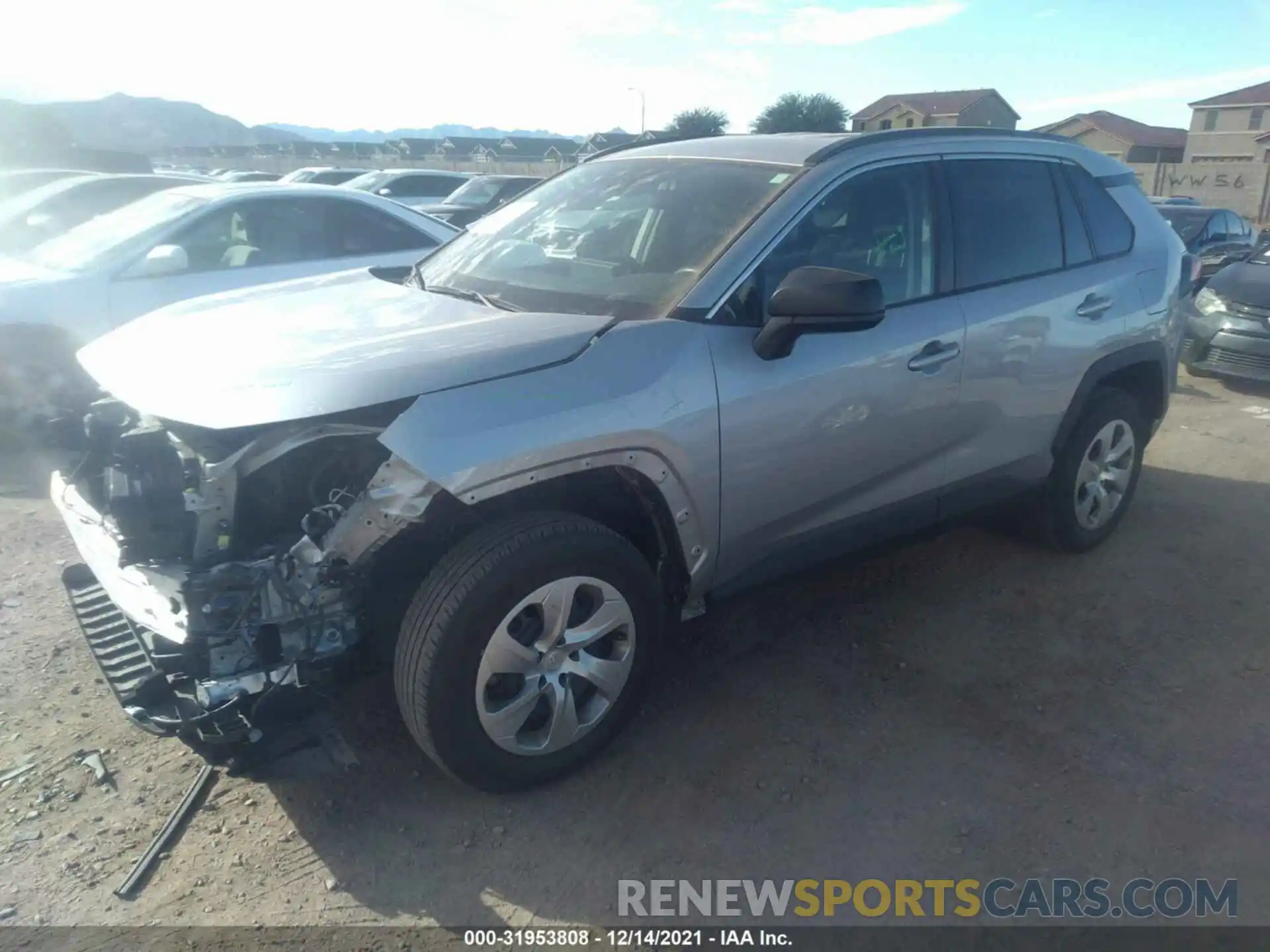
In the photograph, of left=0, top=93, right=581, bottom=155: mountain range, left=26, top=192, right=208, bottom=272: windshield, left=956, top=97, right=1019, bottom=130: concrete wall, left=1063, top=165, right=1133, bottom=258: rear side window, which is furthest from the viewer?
left=0, top=93, right=581, bottom=155: mountain range

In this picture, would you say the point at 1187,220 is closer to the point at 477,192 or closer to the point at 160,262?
the point at 477,192

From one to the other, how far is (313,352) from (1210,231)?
13.3 m

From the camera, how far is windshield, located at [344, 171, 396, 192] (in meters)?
16.4

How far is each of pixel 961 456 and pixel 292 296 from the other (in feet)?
8.58

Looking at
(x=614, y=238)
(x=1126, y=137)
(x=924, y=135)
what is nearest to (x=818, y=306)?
(x=614, y=238)

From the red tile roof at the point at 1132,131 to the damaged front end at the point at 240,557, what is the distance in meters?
49.4

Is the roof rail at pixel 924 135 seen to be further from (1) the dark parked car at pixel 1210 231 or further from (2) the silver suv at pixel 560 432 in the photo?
(1) the dark parked car at pixel 1210 231

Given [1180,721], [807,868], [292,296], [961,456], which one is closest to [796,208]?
[961,456]

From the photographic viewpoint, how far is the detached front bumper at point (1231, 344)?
25.4 ft

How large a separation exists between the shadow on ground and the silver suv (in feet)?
0.88

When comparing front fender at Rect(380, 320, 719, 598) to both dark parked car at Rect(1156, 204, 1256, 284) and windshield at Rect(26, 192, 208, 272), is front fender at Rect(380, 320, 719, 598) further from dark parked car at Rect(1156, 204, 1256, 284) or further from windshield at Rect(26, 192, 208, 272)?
dark parked car at Rect(1156, 204, 1256, 284)

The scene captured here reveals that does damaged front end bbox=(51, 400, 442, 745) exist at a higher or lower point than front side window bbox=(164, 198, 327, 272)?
lower

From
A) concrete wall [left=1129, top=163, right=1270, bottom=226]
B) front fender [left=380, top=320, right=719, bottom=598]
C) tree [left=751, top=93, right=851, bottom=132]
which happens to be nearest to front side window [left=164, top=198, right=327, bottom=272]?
front fender [left=380, top=320, right=719, bottom=598]

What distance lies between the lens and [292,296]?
332 centimetres
